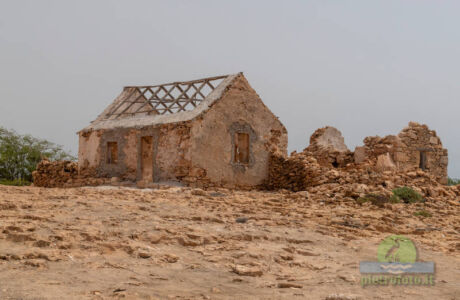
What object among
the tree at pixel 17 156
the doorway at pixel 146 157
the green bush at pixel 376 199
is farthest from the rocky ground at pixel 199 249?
the tree at pixel 17 156

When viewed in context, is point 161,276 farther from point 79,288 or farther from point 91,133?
point 91,133

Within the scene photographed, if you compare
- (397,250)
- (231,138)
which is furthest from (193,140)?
(397,250)

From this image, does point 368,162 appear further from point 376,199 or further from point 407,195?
point 376,199

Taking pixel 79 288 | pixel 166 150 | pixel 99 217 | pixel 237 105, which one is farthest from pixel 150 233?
pixel 237 105

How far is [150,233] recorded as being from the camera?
628 cm

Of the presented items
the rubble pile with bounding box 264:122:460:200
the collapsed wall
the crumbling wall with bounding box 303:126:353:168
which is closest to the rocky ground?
the rubble pile with bounding box 264:122:460:200

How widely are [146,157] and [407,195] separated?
9.84 meters

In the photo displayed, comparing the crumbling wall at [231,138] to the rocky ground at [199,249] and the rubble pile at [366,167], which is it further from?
the rocky ground at [199,249]

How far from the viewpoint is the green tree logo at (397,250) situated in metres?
6.11

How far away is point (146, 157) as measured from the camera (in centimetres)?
1786

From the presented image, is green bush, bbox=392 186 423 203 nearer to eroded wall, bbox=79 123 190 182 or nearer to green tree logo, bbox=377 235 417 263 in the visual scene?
green tree logo, bbox=377 235 417 263

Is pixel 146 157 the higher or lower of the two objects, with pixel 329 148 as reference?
lower

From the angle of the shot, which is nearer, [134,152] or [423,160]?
[134,152]

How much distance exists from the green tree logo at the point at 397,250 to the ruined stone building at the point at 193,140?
30.3 ft
